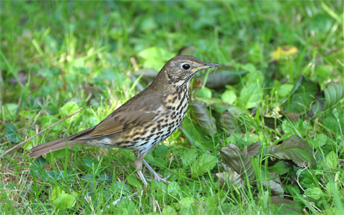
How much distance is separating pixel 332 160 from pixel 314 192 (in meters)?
0.36

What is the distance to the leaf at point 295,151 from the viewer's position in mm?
3244

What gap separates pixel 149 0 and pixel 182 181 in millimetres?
4075

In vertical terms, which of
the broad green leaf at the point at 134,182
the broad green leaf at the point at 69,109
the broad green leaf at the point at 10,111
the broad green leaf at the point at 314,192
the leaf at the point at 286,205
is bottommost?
the leaf at the point at 286,205

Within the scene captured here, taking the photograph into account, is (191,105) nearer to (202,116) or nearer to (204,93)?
(202,116)

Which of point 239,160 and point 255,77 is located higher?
point 255,77

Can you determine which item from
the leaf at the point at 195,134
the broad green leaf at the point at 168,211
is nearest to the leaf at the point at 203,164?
the leaf at the point at 195,134

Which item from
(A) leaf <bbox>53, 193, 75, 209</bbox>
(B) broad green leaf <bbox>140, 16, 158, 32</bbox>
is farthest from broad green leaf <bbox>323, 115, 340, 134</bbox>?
(B) broad green leaf <bbox>140, 16, 158, 32</bbox>

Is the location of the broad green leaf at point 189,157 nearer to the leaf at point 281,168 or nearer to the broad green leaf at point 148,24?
the leaf at point 281,168

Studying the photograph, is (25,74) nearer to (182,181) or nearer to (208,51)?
(208,51)

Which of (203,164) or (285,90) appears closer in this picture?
(203,164)

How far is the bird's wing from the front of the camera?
135 inches

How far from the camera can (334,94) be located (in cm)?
379

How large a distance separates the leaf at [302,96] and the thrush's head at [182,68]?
1.07 m

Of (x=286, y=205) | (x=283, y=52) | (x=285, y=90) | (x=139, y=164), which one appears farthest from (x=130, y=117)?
(x=283, y=52)
